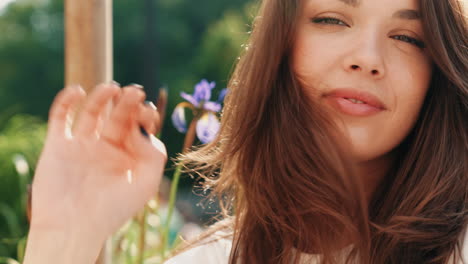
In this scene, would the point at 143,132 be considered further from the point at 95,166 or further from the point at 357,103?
the point at 357,103

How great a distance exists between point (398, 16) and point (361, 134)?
0.89 ft

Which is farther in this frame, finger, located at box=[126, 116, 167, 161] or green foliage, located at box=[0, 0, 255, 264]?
green foliage, located at box=[0, 0, 255, 264]

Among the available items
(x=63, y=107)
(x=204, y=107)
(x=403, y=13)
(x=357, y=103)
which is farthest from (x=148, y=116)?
(x=204, y=107)

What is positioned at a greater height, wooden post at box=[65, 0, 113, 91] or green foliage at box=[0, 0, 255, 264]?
wooden post at box=[65, 0, 113, 91]

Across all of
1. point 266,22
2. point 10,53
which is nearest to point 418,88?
point 266,22

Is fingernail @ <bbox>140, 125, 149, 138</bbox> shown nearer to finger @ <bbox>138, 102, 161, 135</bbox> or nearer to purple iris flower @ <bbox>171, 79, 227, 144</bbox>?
finger @ <bbox>138, 102, 161, 135</bbox>

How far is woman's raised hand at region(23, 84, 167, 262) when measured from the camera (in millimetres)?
933

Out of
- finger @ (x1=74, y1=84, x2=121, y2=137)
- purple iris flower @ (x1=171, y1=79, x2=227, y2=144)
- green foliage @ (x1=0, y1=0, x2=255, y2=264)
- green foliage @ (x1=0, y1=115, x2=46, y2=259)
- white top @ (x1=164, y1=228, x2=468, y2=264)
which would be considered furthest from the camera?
green foliage @ (x1=0, y1=0, x2=255, y2=264)

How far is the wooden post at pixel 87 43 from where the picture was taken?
1591 mm

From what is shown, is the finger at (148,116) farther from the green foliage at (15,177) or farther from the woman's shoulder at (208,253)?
the green foliage at (15,177)

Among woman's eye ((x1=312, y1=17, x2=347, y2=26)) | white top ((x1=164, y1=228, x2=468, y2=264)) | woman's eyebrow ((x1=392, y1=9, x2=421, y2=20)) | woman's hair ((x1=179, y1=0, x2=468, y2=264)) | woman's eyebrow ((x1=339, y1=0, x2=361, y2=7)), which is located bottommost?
white top ((x1=164, y1=228, x2=468, y2=264))

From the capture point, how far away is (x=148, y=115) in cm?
93

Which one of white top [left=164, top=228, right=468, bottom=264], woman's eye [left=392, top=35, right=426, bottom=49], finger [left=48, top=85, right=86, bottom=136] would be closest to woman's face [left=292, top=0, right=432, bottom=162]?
woman's eye [left=392, top=35, right=426, bottom=49]

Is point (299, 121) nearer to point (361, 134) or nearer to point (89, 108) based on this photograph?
point (361, 134)
